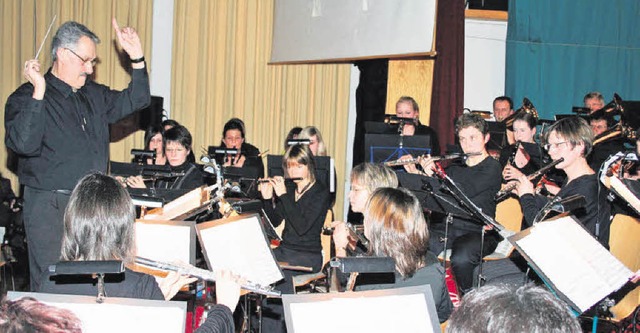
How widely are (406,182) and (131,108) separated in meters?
1.98

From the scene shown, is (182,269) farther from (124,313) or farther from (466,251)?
(466,251)

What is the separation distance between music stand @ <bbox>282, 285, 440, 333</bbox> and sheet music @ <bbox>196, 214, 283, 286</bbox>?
3.65ft

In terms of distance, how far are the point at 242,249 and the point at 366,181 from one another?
3.25 feet

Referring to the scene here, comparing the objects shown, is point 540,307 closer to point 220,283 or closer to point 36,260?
point 220,283

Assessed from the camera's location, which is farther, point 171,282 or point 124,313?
point 171,282

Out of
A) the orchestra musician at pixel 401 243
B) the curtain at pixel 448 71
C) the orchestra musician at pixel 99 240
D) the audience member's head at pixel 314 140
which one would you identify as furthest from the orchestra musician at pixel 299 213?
the curtain at pixel 448 71

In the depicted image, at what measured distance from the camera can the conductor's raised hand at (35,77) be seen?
11.3ft

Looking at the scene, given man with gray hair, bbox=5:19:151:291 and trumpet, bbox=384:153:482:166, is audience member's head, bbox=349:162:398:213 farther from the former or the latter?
man with gray hair, bbox=5:19:151:291

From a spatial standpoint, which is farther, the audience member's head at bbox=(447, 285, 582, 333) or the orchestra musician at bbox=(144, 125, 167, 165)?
the orchestra musician at bbox=(144, 125, 167, 165)

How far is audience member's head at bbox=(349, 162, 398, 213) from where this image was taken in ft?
13.2

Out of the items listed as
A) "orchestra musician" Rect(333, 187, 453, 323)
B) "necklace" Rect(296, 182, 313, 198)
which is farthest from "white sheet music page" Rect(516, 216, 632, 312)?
"necklace" Rect(296, 182, 313, 198)

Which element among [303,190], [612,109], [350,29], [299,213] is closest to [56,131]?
[299,213]

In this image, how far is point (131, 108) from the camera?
3.97 meters

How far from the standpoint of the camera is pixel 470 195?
5.17m
